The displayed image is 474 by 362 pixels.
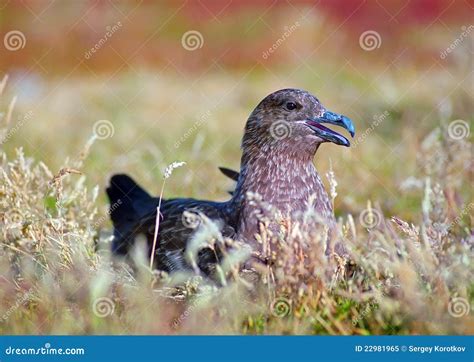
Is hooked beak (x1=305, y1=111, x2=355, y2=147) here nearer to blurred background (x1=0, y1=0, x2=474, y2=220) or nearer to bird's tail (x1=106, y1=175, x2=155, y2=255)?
blurred background (x1=0, y1=0, x2=474, y2=220)

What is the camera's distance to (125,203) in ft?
19.3

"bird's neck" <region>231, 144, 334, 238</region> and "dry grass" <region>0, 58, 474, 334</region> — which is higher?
"bird's neck" <region>231, 144, 334, 238</region>

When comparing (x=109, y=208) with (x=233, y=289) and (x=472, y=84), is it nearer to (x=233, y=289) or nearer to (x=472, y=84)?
(x=233, y=289)

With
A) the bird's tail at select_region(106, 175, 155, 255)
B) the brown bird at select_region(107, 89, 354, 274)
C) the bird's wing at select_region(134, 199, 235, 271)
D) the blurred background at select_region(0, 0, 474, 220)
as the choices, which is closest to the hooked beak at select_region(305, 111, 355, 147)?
the brown bird at select_region(107, 89, 354, 274)

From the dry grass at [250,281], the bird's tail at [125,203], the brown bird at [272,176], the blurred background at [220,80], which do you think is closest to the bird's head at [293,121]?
the brown bird at [272,176]

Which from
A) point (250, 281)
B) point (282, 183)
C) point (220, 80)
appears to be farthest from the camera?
point (220, 80)

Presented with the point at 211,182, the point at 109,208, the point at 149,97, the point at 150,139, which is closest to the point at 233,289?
the point at 109,208

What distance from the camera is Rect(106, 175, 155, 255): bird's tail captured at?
226 inches

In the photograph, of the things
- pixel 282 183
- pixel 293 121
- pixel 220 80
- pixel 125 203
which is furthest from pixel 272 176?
pixel 220 80

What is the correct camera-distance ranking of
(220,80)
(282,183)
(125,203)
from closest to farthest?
(282,183)
(125,203)
(220,80)

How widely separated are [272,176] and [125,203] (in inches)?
52.3

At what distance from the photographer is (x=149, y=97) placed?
33.6 feet

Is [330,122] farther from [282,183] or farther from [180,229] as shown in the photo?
[180,229]

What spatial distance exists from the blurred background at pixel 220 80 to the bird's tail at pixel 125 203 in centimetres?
36
